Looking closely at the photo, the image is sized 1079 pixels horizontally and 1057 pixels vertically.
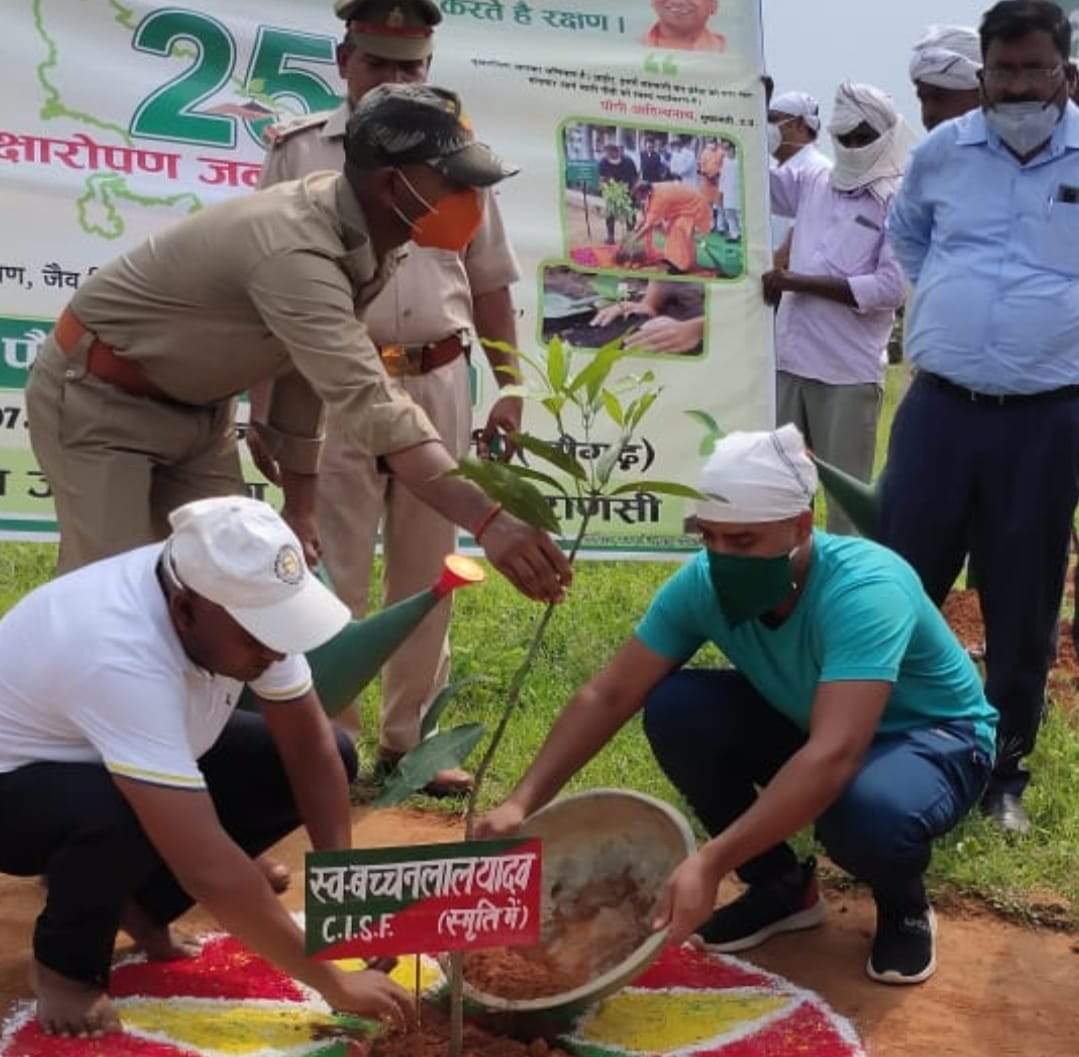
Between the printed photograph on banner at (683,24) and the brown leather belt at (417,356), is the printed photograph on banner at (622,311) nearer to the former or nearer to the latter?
the printed photograph on banner at (683,24)

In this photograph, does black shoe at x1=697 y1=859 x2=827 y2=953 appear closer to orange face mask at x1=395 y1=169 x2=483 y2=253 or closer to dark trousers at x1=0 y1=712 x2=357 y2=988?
dark trousers at x1=0 y1=712 x2=357 y2=988

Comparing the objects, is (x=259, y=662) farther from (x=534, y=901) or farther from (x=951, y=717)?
(x=951, y=717)

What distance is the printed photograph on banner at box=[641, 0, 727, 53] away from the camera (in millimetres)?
5977

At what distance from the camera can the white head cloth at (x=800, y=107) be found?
7172 mm

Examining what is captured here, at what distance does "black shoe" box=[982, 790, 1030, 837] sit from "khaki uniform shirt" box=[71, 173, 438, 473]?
2043 millimetres

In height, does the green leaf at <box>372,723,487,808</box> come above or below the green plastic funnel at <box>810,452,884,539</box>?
below

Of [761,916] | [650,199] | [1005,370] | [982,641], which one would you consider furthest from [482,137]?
[761,916]

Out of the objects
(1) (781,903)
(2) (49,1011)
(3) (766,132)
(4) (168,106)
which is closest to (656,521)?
(3) (766,132)

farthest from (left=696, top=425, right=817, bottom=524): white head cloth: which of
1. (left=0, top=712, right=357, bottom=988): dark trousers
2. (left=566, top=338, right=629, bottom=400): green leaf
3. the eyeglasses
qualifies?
the eyeglasses

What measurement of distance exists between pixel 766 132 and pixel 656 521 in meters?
1.51

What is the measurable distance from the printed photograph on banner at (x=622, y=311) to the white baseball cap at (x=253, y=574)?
3.46 metres

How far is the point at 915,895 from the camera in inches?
136

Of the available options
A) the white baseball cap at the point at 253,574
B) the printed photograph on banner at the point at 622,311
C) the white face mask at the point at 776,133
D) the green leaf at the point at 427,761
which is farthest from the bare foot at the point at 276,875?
the white face mask at the point at 776,133

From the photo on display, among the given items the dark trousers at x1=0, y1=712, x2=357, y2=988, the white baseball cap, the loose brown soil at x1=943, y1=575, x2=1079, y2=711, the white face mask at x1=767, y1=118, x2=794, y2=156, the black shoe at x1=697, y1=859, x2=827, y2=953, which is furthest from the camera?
the white face mask at x1=767, y1=118, x2=794, y2=156
